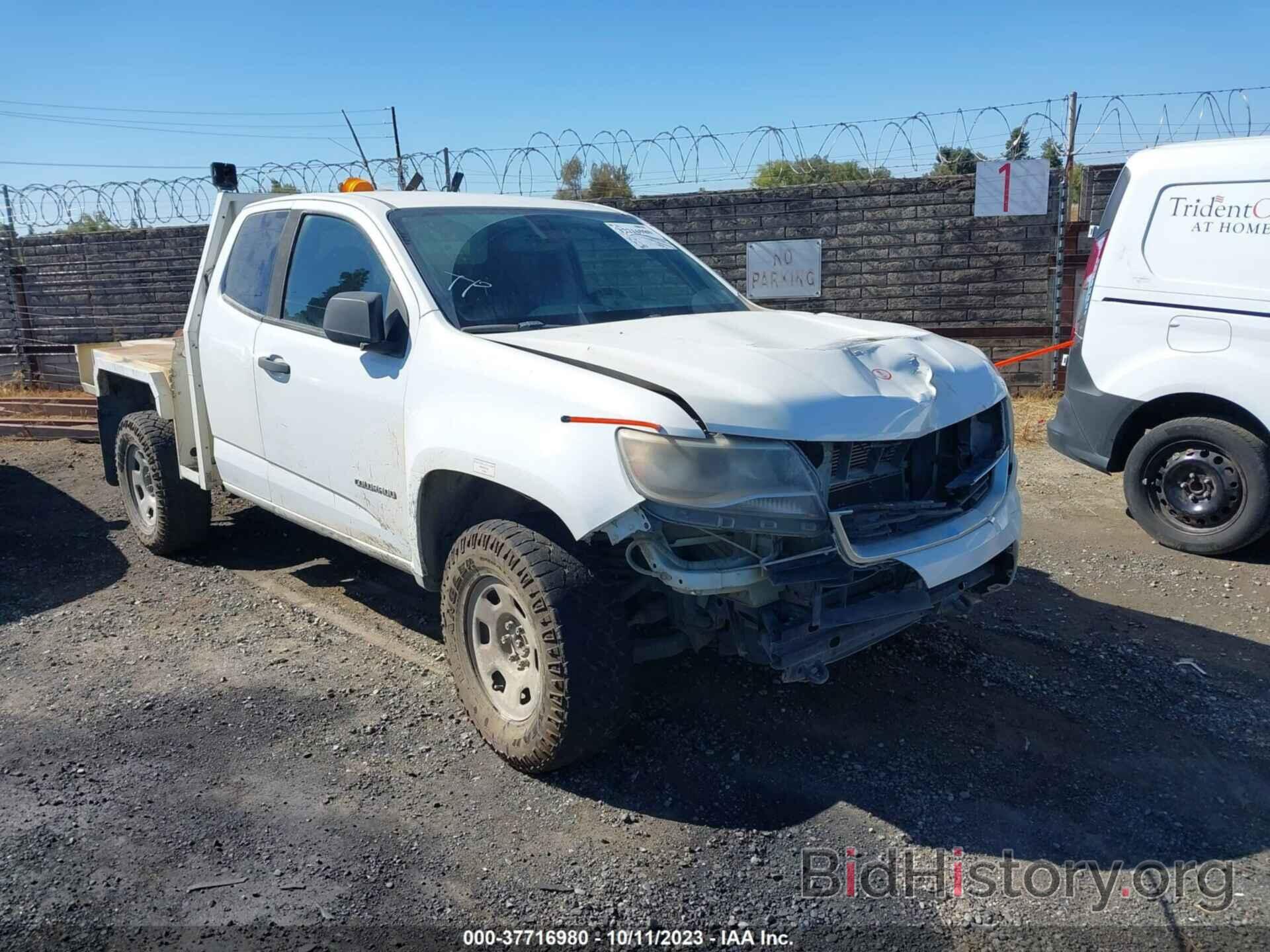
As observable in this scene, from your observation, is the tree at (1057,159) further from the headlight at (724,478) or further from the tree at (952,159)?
the headlight at (724,478)

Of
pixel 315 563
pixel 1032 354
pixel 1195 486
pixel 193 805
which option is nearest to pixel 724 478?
pixel 193 805

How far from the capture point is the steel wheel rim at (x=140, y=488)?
605 cm

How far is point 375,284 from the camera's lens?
419 cm

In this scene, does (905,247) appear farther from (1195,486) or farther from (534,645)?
(534,645)

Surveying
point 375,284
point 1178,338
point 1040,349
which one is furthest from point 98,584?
point 1040,349

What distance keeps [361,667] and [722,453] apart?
230cm

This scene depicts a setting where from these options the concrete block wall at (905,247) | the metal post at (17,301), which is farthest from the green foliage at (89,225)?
the concrete block wall at (905,247)

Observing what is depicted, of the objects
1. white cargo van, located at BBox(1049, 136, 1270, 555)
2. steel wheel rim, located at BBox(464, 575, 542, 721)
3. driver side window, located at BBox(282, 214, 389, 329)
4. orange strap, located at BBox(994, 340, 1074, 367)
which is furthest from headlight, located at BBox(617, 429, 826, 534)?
orange strap, located at BBox(994, 340, 1074, 367)

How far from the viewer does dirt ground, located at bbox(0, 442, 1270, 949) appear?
2863 millimetres

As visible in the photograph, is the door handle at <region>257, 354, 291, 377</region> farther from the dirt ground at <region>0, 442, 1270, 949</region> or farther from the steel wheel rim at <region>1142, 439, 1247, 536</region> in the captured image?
the steel wheel rim at <region>1142, 439, 1247, 536</region>

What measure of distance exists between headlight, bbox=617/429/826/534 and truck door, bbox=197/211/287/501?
8.47ft

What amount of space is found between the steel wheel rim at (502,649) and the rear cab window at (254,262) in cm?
208

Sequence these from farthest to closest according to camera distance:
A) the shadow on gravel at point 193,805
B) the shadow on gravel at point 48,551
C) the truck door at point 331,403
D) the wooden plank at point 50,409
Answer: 1. the wooden plank at point 50,409
2. the shadow on gravel at point 48,551
3. the truck door at point 331,403
4. the shadow on gravel at point 193,805

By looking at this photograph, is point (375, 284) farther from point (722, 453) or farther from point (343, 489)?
point (722, 453)
